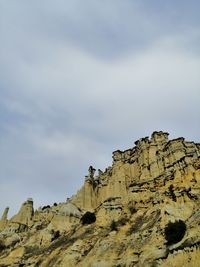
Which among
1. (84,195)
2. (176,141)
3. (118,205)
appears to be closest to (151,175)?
(176,141)

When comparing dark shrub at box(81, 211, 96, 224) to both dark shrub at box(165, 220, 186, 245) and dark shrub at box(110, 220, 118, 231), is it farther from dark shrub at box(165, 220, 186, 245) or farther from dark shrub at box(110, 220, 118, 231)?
dark shrub at box(165, 220, 186, 245)

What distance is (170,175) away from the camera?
69.0 meters

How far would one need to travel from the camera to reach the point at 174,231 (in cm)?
4447

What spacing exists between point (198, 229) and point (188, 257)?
3968 millimetres

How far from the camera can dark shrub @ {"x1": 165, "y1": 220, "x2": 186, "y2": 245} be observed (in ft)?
142

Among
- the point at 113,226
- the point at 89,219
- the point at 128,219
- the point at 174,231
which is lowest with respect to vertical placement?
the point at 174,231

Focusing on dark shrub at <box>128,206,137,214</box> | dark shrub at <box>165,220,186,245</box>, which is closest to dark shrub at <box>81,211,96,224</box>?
dark shrub at <box>128,206,137,214</box>

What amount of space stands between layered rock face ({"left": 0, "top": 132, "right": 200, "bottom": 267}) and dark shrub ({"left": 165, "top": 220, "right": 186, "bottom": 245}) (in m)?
0.11

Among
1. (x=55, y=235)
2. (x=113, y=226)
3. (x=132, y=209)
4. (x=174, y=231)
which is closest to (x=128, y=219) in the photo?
(x=113, y=226)

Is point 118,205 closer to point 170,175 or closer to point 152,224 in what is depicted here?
point 170,175

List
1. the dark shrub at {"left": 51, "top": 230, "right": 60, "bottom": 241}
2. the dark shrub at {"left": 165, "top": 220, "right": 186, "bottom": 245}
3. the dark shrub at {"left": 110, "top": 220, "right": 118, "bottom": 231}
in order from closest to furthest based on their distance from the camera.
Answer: the dark shrub at {"left": 165, "top": 220, "right": 186, "bottom": 245}
the dark shrub at {"left": 110, "top": 220, "right": 118, "bottom": 231}
the dark shrub at {"left": 51, "top": 230, "right": 60, "bottom": 241}

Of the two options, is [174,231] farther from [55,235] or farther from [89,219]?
[55,235]

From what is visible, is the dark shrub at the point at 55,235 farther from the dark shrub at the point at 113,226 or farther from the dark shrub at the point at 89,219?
the dark shrub at the point at 113,226

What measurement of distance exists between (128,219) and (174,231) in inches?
695
